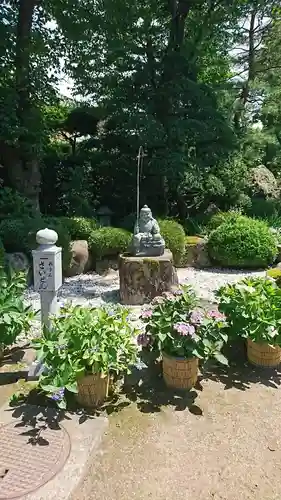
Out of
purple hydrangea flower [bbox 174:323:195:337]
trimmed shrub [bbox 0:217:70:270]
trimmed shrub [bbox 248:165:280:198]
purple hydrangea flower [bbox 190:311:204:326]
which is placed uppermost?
trimmed shrub [bbox 248:165:280:198]

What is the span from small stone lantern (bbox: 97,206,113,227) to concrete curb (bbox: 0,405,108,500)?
210 inches

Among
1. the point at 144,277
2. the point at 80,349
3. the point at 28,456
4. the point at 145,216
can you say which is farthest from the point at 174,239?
the point at 28,456

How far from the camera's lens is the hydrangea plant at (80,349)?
2215 millimetres

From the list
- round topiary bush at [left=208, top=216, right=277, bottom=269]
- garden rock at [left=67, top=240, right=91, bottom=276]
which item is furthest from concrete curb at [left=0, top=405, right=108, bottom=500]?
round topiary bush at [left=208, top=216, right=277, bottom=269]

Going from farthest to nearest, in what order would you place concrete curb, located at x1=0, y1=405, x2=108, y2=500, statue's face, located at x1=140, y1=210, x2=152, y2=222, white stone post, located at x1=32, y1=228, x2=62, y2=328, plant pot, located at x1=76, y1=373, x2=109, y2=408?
statue's face, located at x1=140, y1=210, x2=152, y2=222 < white stone post, located at x1=32, y1=228, x2=62, y2=328 < plant pot, located at x1=76, y1=373, x2=109, y2=408 < concrete curb, located at x1=0, y1=405, x2=108, y2=500

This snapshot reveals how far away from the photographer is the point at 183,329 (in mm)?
2367

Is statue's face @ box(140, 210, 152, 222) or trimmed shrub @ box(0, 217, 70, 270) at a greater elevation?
statue's face @ box(140, 210, 152, 222)

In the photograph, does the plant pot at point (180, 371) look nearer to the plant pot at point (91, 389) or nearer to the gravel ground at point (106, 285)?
the plant pot at point (91, 389)

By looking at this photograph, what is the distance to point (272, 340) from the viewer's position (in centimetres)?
270

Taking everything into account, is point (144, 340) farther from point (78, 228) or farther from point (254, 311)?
point (78, 228)

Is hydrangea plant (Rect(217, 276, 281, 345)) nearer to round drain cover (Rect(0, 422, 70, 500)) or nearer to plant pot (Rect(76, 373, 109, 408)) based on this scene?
plant pot (Rect(76, 373, 109, 408))

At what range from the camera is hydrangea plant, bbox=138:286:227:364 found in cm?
242

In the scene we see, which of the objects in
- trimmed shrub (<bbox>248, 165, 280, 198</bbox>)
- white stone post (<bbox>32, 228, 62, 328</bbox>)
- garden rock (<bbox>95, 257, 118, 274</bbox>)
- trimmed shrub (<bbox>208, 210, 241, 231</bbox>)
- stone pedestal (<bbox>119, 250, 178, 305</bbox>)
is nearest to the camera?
white stone post (<bbox>32, 228, 62, 328</bbox>)

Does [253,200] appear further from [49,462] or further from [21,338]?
[49,462]
